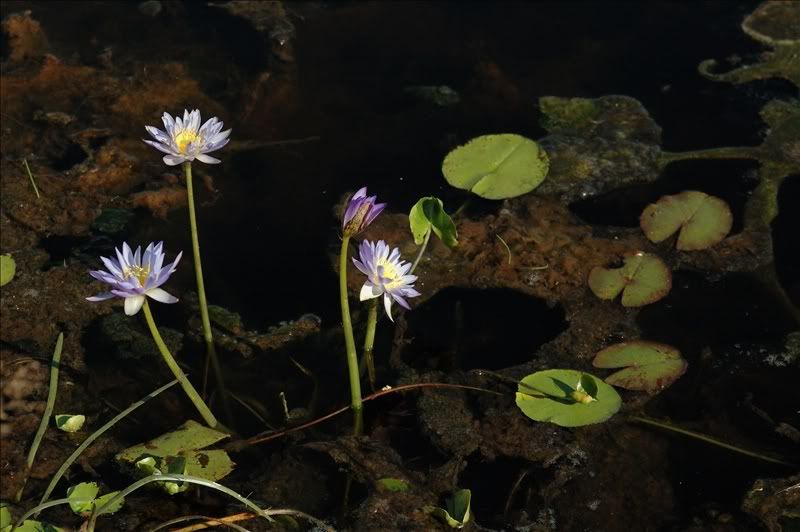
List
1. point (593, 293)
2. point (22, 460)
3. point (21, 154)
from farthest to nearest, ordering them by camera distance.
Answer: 1. point (21, 154)
2. point (593, 293)
3. point (22, 460)

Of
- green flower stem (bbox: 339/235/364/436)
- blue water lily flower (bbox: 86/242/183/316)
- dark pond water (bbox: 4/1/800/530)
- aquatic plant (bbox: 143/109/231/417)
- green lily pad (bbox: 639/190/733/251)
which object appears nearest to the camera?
blue water lily flower (bbox: 86/242/183/316)

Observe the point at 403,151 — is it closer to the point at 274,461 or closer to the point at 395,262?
the point at 395,262

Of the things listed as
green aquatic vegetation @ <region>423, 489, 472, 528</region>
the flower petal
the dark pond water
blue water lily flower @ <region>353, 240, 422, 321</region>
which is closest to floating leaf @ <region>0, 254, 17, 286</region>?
the dark pond water

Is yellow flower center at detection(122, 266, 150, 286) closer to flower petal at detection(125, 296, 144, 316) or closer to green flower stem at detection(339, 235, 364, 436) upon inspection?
flower petal at detection(125, 296, 144, 316)

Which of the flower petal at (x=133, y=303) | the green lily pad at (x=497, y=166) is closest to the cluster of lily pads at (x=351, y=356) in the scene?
the flower petal at (x=133, y=303)

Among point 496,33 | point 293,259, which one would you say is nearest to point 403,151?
point 293,259

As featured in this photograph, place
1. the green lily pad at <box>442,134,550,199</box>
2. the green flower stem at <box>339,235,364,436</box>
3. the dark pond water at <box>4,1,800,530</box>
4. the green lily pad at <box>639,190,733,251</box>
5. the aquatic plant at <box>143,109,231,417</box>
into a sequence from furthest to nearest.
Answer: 1. the green lily pad at <box>442,134,550,199</box>
2. the green lily pad at <box>639,190,733,251</box>
3. the dark pond water at <box>4,1,800,530</box>
4. the aquatic plant at <box>143,109,231,417</box>
5. the green flower stem at <box>339,235,364,436</box>
